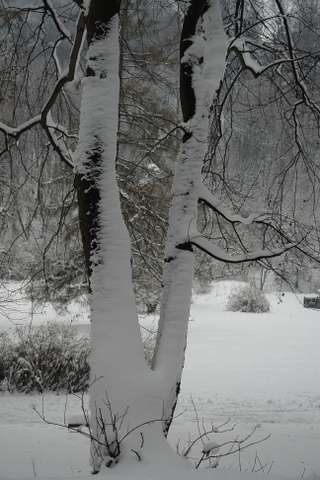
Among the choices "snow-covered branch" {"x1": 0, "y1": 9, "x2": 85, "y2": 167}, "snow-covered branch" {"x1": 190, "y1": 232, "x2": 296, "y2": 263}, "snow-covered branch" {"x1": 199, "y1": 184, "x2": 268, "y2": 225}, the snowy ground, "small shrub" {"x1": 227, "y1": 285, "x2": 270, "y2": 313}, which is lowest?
the snowy ground

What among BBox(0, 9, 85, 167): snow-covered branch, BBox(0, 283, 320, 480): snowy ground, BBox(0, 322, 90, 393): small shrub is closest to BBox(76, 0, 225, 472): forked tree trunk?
BBox(0, 9, 85, 167): snow-covered branch

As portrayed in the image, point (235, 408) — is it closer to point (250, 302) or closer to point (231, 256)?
point (231, 256)

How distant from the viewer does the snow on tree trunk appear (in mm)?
3170

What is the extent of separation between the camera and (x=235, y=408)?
7.36 metres

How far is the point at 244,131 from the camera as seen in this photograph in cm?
500

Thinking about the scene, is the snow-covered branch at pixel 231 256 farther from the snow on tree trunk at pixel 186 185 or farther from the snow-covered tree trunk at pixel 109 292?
the snow-covered tree trunk at pixel 109 292

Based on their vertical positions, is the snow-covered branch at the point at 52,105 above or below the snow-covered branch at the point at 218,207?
above

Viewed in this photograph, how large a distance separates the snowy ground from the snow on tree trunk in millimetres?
954

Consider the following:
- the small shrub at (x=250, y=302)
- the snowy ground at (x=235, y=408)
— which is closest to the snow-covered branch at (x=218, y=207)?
the snowy ground at (x=235, y=408)

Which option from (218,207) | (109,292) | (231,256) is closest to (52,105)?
(218,207)

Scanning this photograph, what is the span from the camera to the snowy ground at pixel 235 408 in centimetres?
446

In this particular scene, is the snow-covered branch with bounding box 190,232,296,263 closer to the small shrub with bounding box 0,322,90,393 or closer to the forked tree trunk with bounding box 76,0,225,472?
the forked tree trunk with bounding box 76,0,225,472

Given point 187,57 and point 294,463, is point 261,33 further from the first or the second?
point 294,463

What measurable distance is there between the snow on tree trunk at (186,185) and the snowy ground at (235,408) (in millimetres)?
954
